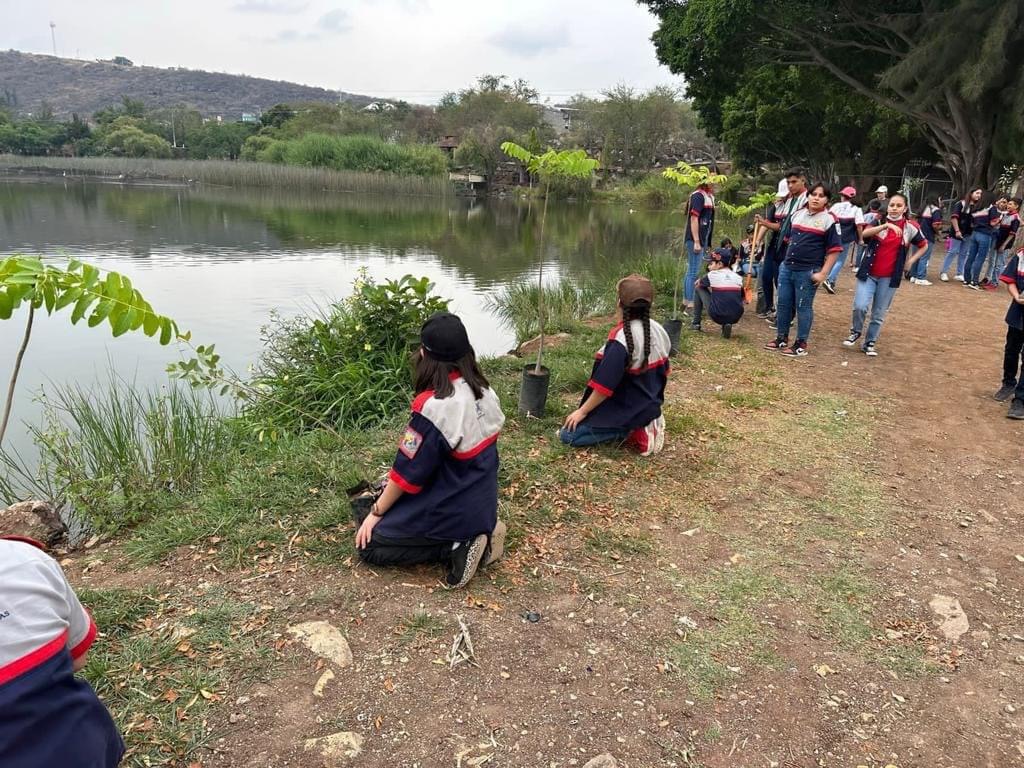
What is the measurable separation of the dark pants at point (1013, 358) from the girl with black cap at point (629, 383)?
3200mm

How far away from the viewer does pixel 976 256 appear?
11.2 meters

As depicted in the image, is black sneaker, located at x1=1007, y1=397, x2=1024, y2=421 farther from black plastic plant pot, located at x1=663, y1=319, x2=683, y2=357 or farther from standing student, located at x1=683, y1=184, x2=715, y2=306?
standing student, located at x1=683, y1=184, x2=715, y2=306

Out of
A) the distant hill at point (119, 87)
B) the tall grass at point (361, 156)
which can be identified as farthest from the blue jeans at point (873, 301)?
the distant hill at point (119, 87)

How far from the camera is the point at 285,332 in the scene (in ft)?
23.3

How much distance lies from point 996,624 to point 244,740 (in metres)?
3.13

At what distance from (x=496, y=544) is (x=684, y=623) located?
902mm

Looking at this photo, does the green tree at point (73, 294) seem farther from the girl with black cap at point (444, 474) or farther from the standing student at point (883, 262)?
the standing student at point (883, 262)

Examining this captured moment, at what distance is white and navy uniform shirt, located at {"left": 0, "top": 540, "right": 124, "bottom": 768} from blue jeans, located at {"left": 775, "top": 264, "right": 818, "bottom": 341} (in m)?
6.56

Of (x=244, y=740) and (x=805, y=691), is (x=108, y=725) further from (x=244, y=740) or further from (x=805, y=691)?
(x=805, y=691)

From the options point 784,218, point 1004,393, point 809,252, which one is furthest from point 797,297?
point 1004,393

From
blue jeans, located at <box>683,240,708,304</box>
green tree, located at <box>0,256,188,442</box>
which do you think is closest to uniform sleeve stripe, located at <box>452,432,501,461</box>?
green tree, located at <box>0,256,188,442</box>

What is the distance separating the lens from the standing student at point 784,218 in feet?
Answer: 22.9

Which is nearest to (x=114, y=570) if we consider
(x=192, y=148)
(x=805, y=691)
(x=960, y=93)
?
(x=805, y=691)

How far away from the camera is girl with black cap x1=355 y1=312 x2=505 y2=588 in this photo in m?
2.68
